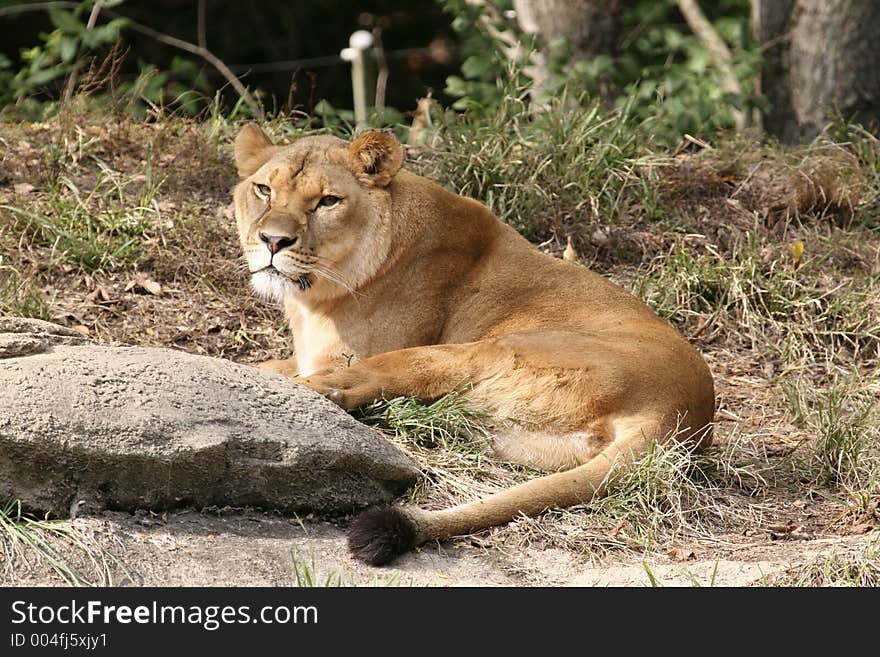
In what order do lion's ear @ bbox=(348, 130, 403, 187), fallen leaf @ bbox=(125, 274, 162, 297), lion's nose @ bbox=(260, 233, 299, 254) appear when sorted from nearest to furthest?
lion's nose @ bbox=(260, 233, 299, 254), lion's ear @ bbox=(348, 130, 403, 187), fallen leaf @ bbox=(125, 274, 162, 297)

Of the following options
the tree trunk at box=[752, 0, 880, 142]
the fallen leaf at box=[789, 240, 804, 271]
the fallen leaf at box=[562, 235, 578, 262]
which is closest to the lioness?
the fallen leaf at box=[562, 235, 578, 262]

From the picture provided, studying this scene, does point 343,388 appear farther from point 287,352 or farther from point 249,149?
point 287,352

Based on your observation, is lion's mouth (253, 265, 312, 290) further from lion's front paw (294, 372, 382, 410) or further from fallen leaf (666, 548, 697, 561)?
fallen leaf (666, 548, 697, 561)

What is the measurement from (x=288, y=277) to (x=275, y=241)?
0.18 meters

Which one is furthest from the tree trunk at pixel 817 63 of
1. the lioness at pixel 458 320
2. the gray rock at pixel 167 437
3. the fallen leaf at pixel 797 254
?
the gray rock at pixel 167 437

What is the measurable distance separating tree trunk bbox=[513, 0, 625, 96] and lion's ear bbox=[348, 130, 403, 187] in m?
3.61

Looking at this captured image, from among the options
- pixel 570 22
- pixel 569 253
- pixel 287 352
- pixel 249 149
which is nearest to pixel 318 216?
pixel 249 149

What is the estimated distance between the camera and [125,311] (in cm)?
680

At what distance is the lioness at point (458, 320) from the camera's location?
5176mm

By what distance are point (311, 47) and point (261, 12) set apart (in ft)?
2.39

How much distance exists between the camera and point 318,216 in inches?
223

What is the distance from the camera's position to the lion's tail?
14.2ft

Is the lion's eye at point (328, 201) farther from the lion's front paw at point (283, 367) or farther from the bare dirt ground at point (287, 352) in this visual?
the bare dirt ground at point (287, 352)
